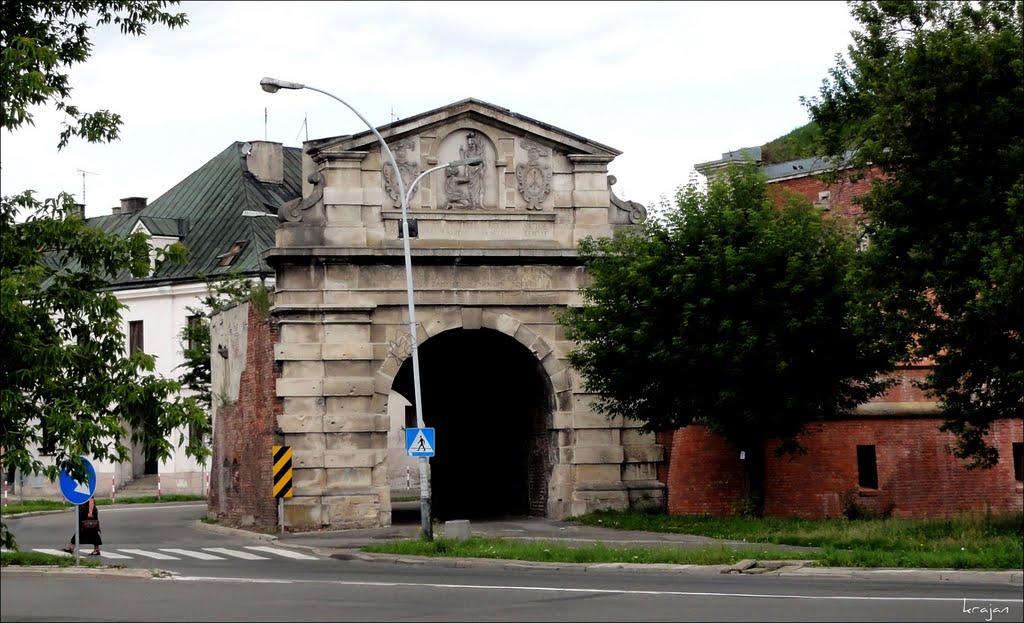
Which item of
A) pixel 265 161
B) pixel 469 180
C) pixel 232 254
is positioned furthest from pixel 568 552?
pixel 265 161

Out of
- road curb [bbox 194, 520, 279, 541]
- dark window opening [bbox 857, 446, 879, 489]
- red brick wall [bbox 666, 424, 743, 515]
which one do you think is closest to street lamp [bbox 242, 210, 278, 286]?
road curb [bbox 194, 520, 279, 541]

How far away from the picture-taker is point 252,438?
38375 millimetres

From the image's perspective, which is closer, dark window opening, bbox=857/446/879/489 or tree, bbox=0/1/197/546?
tree, bbox=0/1/197/546

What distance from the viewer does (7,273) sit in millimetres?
22109

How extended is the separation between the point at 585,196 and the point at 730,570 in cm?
1603

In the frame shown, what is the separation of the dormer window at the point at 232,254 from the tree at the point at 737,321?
118 feet

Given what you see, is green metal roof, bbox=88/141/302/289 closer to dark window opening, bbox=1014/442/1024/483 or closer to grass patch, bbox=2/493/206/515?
grass patch, bbox=2/493/206/515

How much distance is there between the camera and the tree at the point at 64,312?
73.3 ft

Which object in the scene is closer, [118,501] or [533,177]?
[533,177]

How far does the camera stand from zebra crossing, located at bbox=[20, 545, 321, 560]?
2982cm

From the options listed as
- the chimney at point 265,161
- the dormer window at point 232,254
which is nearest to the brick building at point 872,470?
the dormer window at point 232,254

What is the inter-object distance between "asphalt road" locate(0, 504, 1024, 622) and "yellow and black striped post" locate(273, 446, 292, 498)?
8309 mm

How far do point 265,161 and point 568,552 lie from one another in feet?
170

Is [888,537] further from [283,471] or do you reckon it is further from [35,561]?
[283,471]
